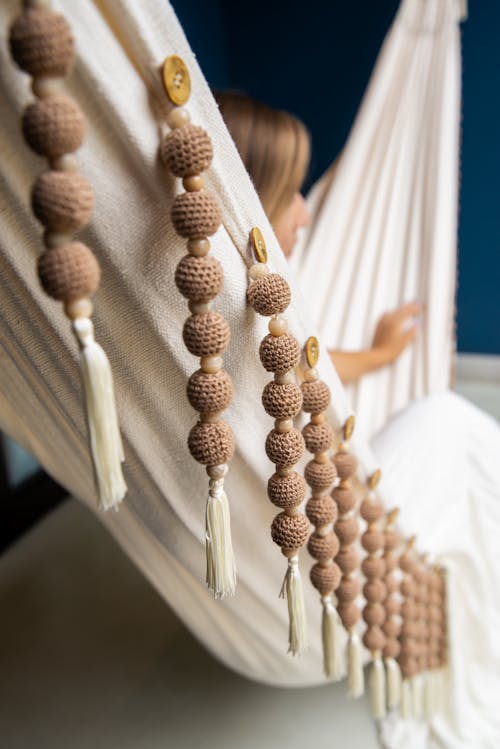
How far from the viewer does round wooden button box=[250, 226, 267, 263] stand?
428 millimetres

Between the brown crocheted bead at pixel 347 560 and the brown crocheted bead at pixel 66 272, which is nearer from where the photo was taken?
the brown crocheted bead at pixel 66 272

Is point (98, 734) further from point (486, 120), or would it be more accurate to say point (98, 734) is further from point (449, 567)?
point (486, 120)

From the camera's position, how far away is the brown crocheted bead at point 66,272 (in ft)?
0.94

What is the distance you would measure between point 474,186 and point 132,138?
1363 mm

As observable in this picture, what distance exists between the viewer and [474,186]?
4.92ft

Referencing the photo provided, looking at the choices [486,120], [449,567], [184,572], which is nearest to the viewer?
[184,572]

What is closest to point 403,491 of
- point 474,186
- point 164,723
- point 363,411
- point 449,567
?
point 449,567

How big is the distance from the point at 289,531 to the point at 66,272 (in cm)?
27

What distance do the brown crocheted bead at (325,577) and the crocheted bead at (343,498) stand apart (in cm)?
6

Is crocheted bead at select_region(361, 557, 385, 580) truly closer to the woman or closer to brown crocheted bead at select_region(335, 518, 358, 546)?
brown crocheted bead at select_region(335, 518, 358, 546)

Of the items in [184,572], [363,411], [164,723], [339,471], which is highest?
[339,471]

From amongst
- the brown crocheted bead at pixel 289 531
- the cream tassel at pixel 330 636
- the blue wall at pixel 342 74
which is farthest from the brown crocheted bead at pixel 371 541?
the blue wall at pixel 342 74

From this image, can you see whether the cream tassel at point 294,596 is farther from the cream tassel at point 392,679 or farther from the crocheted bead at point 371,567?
the cream tassel at point 392,679

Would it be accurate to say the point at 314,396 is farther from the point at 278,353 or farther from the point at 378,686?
the point at 378,686
